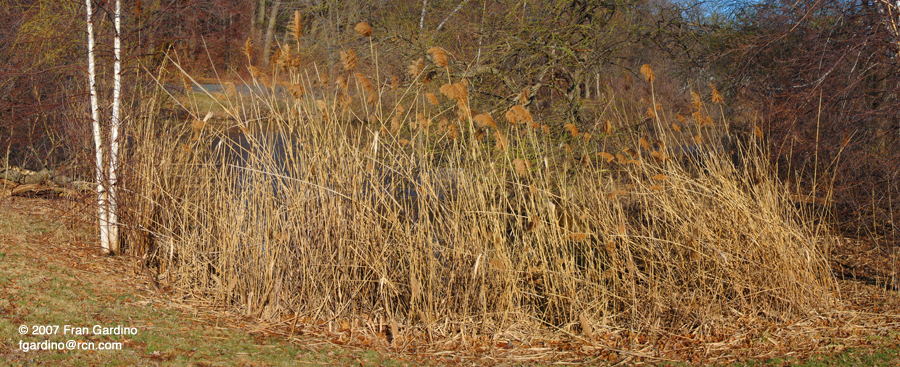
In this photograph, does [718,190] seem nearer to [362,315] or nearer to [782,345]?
[782,345]

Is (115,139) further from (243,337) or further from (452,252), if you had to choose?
(452,252)

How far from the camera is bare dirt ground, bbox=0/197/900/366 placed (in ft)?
8.95

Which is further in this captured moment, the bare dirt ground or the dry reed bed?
the dry reed bed

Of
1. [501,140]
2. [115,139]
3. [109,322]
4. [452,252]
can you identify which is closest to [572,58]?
[501,140]

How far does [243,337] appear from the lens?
3107 millimetres

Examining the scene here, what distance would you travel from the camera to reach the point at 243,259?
3.60 meters

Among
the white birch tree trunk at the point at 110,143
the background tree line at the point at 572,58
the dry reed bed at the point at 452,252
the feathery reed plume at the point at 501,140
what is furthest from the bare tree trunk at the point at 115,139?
the feathery reed plume at the point at 501,140

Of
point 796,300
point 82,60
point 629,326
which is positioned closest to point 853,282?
point 796,300

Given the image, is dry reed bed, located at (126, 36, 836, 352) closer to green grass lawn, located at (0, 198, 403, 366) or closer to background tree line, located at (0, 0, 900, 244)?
green grass lawn, located at (0, 198, 403, 366)

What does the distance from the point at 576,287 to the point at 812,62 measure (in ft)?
10.4

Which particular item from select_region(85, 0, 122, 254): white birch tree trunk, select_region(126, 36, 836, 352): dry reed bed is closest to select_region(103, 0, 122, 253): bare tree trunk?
select_region(85, 0, 122, 254): white birch tree trunk

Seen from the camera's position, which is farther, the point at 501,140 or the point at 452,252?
the point at 452,252

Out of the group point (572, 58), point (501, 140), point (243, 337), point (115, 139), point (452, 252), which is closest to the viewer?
point (243, 337)

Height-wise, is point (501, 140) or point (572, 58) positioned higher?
point (572, 58)
